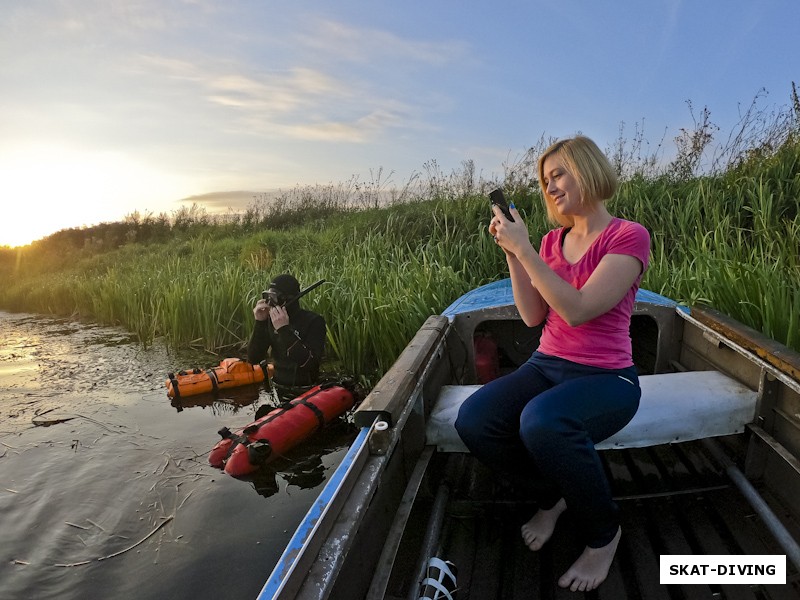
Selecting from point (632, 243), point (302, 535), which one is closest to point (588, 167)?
point (632, 243)

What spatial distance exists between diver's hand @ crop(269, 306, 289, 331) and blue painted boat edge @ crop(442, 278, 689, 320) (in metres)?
1.65

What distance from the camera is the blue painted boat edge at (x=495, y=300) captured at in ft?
11.3

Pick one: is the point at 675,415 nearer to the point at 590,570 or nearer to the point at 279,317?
the point at 590,570

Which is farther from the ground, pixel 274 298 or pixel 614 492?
pixel 274 298

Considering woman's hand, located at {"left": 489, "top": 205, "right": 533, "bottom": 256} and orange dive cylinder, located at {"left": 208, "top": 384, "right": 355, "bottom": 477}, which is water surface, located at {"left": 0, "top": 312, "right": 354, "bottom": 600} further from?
woman's hand, located at {"left": 489, "top": 205, "right": 533, "bottom": 256}

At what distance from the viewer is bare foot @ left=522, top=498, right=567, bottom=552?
2178mm

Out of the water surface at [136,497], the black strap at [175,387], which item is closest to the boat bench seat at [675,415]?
the water surface at [136,497]

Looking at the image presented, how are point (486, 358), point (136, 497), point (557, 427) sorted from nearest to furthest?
point (557, 427) < point (136, 497) < point (486, 358)

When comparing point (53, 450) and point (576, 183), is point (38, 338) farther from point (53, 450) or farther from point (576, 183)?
point (576, 183)

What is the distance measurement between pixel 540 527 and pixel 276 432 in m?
2.12

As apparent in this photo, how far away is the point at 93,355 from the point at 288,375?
4109 mm

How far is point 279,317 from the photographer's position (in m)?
4.79

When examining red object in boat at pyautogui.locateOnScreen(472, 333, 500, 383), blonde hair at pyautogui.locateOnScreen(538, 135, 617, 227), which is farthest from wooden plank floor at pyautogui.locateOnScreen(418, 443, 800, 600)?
blonde hair at pyautogui.locateOnScreen(538, 135, 617, 227)

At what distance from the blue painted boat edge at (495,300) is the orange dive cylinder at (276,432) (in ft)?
3.95
